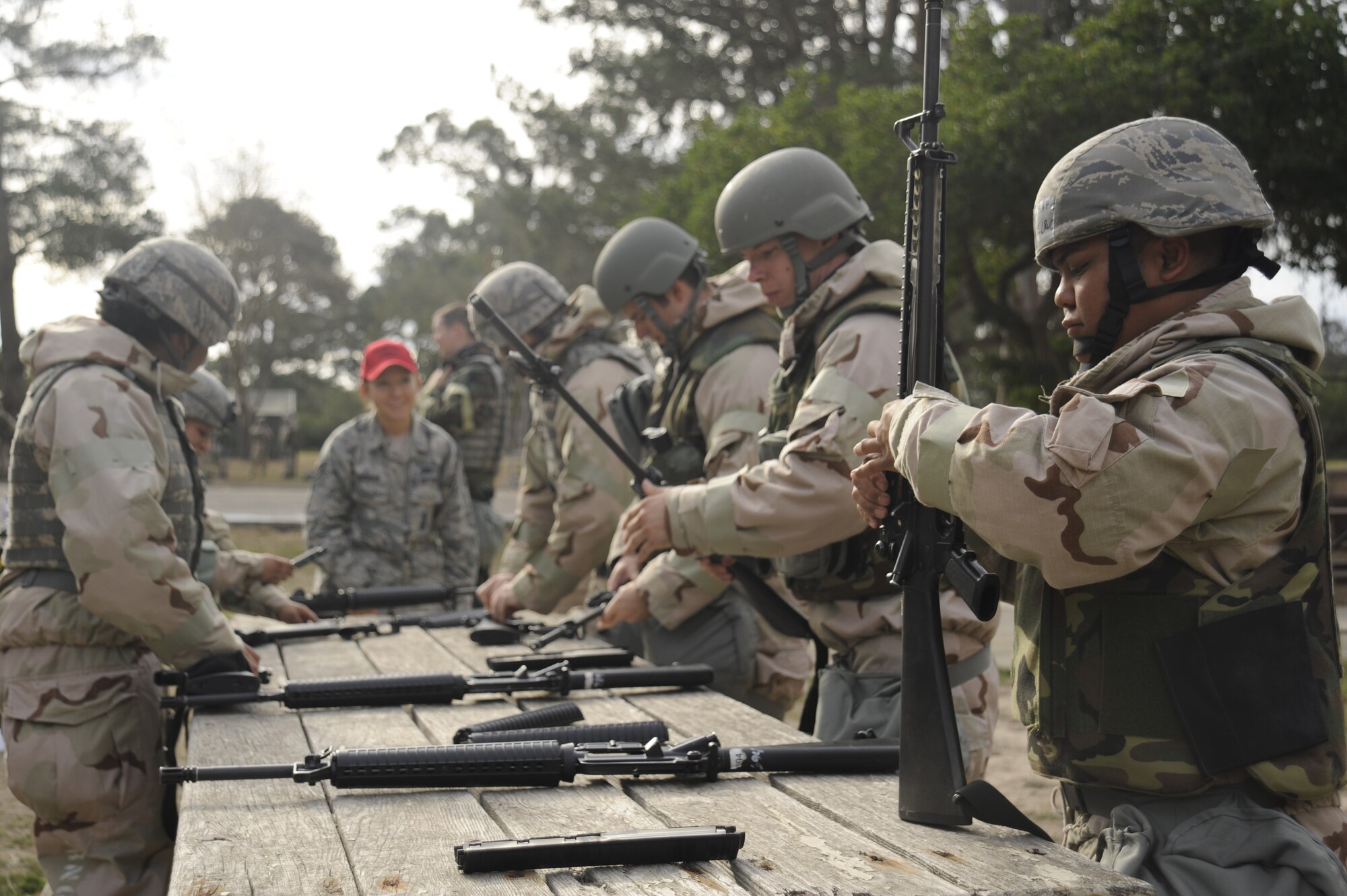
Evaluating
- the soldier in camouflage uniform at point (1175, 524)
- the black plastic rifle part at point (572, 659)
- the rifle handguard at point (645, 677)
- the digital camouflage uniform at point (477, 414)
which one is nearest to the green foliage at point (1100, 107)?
the digital camouflage uniform at point (477, 414)

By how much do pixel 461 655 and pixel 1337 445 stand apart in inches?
1516

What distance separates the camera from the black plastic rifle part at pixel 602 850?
223 centimetres

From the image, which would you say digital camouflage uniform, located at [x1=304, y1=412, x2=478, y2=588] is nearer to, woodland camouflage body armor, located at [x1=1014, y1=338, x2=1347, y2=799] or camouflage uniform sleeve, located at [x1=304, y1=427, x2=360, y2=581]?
camouflage uniform sleeve, located at [x1=304, y1=427, x2=360, y2=581]

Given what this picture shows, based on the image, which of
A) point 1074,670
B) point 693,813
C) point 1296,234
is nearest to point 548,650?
point 693,813

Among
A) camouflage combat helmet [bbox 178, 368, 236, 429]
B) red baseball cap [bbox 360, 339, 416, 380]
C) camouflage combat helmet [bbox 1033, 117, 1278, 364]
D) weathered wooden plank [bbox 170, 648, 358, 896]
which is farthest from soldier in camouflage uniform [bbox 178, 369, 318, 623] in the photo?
camouflage combat helmet [bbox 1033, 117, 1278, 364]

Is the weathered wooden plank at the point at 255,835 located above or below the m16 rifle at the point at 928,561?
below

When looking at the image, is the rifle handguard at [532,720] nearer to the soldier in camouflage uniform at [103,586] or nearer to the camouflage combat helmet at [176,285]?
the soldier in camouflage uniform at [103,586]

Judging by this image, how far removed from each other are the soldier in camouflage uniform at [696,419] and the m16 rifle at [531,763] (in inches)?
64.9

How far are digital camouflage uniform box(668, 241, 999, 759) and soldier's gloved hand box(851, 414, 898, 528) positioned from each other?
753 millimetres

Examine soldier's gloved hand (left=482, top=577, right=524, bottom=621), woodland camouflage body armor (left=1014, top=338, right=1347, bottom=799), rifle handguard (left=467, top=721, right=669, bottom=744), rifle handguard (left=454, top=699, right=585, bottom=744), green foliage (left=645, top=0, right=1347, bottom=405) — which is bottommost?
soldier's gloved hand (left=482, top=577, right=524, bottom=621)

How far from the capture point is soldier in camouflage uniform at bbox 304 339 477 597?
7332 millimetres

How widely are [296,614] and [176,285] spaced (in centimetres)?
165

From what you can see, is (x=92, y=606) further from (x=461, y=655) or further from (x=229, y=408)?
(x=229, y=408)

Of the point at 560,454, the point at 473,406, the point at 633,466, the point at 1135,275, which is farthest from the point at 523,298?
the point at 1135,275
